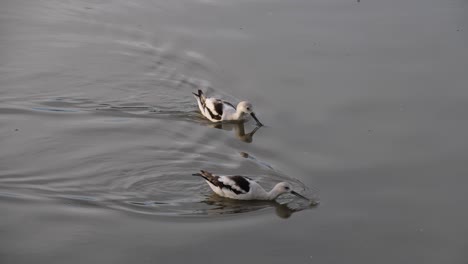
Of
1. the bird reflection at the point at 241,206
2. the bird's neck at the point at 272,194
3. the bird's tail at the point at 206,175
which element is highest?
the bird's tail at the point at 206,175

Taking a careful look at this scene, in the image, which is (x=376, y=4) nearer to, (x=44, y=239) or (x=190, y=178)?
(x=190, y=178)

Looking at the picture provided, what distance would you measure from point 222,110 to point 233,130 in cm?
36

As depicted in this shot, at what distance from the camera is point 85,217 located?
10.4 metres

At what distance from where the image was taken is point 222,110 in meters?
13.7

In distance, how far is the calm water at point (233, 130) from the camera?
33.0 ft

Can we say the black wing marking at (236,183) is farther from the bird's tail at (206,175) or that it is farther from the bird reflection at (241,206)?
the bird reflection at (241,206)

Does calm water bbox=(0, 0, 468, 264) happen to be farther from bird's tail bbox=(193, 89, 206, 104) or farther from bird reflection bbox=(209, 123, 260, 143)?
bird's tail bbox=(193, 89, 206, 104)

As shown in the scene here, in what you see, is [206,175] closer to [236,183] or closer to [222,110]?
[236,183]

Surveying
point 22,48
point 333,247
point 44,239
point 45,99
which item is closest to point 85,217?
point 44,239

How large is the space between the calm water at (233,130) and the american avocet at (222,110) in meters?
0.18

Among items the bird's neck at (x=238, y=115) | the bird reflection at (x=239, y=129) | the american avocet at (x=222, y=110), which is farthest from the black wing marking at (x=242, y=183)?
the bird's neck at (x=238, y=115)

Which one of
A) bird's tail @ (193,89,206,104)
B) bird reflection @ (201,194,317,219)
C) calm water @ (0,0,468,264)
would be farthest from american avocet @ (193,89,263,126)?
bird reflection @ (201,194,317,219)

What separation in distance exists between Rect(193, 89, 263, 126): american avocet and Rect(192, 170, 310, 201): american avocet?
7.91 ft

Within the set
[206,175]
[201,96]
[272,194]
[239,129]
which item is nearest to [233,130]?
[239,129]
